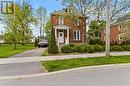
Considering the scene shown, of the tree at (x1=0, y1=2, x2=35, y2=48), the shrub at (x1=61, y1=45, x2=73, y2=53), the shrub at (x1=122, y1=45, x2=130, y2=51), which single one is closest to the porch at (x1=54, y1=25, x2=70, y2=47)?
the tree at (x1=0, y1=2, x2=35, y2=48)

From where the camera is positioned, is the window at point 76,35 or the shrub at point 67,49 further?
the window at point 76,35

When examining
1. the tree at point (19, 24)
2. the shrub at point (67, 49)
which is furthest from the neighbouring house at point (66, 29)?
the shrub at point (67, 49)

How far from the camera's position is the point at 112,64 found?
16203mm

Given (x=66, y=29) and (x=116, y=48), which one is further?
(x=66, y=29)

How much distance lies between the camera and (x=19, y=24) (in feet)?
147

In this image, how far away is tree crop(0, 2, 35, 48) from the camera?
40500mm

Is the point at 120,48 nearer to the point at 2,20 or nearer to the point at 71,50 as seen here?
the point at 71,50

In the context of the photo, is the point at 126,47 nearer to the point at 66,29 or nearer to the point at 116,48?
the point at 116,48

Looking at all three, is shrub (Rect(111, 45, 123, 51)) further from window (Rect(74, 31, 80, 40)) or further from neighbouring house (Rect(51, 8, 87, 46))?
window (Rect(74, 31, 80, 40))

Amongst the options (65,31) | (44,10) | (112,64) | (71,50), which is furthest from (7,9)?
(44,10)

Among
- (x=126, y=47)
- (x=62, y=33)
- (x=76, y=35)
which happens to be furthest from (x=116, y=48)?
(x=62, y=33)

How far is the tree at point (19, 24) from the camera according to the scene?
40.5 meters

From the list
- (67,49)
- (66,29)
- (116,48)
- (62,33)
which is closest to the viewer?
(67,49)

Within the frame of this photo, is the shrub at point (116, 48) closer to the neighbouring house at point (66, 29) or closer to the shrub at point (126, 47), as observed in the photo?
the shrub at point (126, 47)
